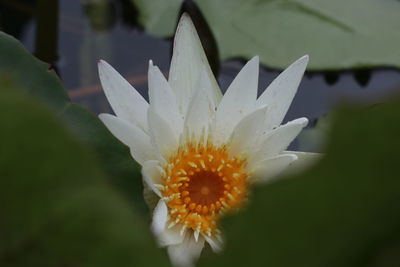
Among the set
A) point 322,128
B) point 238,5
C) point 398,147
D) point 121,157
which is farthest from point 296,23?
point 398,147

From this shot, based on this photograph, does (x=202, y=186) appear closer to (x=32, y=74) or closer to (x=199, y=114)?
(x=199, y=114)

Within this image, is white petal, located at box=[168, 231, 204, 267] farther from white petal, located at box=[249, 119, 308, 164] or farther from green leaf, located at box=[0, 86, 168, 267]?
green leaf, located at box=[0, 86, 168, 267]

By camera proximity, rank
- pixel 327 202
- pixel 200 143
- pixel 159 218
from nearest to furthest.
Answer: pixel 327 202 → pixel 159 218 → pixel 200 143

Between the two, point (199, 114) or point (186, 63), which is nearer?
point (199, 114)

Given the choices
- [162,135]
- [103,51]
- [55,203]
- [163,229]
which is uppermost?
[55,203]

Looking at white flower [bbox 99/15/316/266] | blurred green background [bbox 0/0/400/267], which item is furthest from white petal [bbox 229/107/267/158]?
blurred green background [bbox 0/0/400/267]

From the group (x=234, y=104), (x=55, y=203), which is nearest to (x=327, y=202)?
(x=55, y=203)

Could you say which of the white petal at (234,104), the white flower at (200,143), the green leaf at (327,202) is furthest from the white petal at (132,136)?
the green leaf at (327,202)
